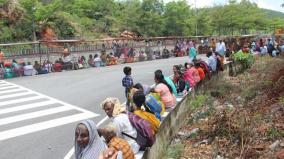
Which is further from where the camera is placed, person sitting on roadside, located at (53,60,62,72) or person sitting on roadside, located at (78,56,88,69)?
person sitting on roadside, located at (78,56,88,69)

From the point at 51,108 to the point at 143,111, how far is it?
7061 mm

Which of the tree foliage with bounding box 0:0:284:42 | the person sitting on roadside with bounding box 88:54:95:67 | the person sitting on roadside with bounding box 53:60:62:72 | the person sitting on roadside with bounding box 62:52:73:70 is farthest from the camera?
the tree foliage with bounding box 0:0:284:42

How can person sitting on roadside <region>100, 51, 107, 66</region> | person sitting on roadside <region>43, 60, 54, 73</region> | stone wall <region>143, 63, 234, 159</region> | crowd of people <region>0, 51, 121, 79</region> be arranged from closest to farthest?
1. stone wall <region>143, 63, 234, 159</region>
2. crowd of people <region>0, 51, 121, 79</region>
3. person sitting on roadside <region>43, 60, 54, 73</region>
4. person sitting on roadside <region>100, 51, 107, 66</region>

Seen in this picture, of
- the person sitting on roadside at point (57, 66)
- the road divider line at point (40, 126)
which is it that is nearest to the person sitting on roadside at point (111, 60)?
the person sitting on roadside at point (57, 66)

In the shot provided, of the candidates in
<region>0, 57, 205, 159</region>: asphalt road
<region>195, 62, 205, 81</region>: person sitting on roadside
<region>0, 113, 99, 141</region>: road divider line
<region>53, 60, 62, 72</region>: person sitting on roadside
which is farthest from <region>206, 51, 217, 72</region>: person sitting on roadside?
<region>53, 60, 62, 72</region>: person sitting on roadside

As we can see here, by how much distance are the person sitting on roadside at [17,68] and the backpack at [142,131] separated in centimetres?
1837

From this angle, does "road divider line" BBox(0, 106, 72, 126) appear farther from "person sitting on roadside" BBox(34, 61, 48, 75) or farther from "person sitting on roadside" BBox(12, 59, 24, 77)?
"person sitting on roadside" BBox(34, 61, 48, 75)

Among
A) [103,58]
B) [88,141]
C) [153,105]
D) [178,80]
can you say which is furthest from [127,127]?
[103,58]

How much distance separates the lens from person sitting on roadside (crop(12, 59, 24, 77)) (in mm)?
25125

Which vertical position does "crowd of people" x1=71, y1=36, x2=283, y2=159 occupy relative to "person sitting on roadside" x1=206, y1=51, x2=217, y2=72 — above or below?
below

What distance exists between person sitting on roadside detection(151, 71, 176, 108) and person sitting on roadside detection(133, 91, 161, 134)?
2232 millimetres

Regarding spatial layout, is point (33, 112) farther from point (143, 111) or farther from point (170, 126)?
point (143, 111)

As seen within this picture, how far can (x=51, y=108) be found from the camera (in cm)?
1539

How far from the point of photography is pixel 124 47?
110ft
